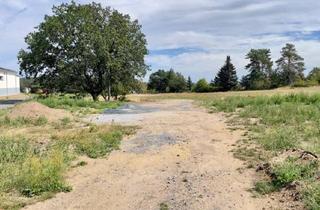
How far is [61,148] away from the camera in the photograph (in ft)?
35.8

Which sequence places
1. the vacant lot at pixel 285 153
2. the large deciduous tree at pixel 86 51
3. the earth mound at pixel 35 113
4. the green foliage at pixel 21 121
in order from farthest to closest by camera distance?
the large deciduous tree at pixel 86 51, the earth mound at pixel 35 113, the green foliage at pixel 21 121, the vacant lot at pixel 285 153

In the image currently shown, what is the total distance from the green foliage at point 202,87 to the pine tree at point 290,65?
14.7m

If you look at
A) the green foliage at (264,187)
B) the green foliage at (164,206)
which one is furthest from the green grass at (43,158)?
the green foliage at (264,187)

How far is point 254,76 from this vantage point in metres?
91.9

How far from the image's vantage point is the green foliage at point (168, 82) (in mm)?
95875

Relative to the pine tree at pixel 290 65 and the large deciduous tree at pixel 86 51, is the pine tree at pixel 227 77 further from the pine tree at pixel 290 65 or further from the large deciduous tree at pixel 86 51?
the large deciduous tree at pixel 86 51

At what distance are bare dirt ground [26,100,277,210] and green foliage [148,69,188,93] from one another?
83401 millimetres

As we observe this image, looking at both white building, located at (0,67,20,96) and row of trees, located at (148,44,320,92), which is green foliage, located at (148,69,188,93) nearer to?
row of trees, located at (148,44,320,92)

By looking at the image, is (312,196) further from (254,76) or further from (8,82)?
(254,76)

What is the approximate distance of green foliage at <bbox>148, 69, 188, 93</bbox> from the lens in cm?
9588

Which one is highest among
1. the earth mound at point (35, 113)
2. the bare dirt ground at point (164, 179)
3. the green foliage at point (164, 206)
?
the earth mound at point (35, 113)

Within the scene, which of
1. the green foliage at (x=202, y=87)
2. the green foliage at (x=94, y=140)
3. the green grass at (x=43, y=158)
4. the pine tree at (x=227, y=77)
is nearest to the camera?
the green grass at (x=43, y=158)

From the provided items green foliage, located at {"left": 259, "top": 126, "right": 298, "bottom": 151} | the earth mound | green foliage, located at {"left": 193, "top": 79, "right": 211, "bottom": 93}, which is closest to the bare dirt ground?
green foliage, located at {"left": 259, "top": 126, "right": 298, "bottom": 151}

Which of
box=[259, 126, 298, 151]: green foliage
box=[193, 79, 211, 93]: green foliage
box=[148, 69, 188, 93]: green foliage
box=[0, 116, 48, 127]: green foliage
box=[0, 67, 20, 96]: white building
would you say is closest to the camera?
box=[259, 126, 298, 151]: green foliage
